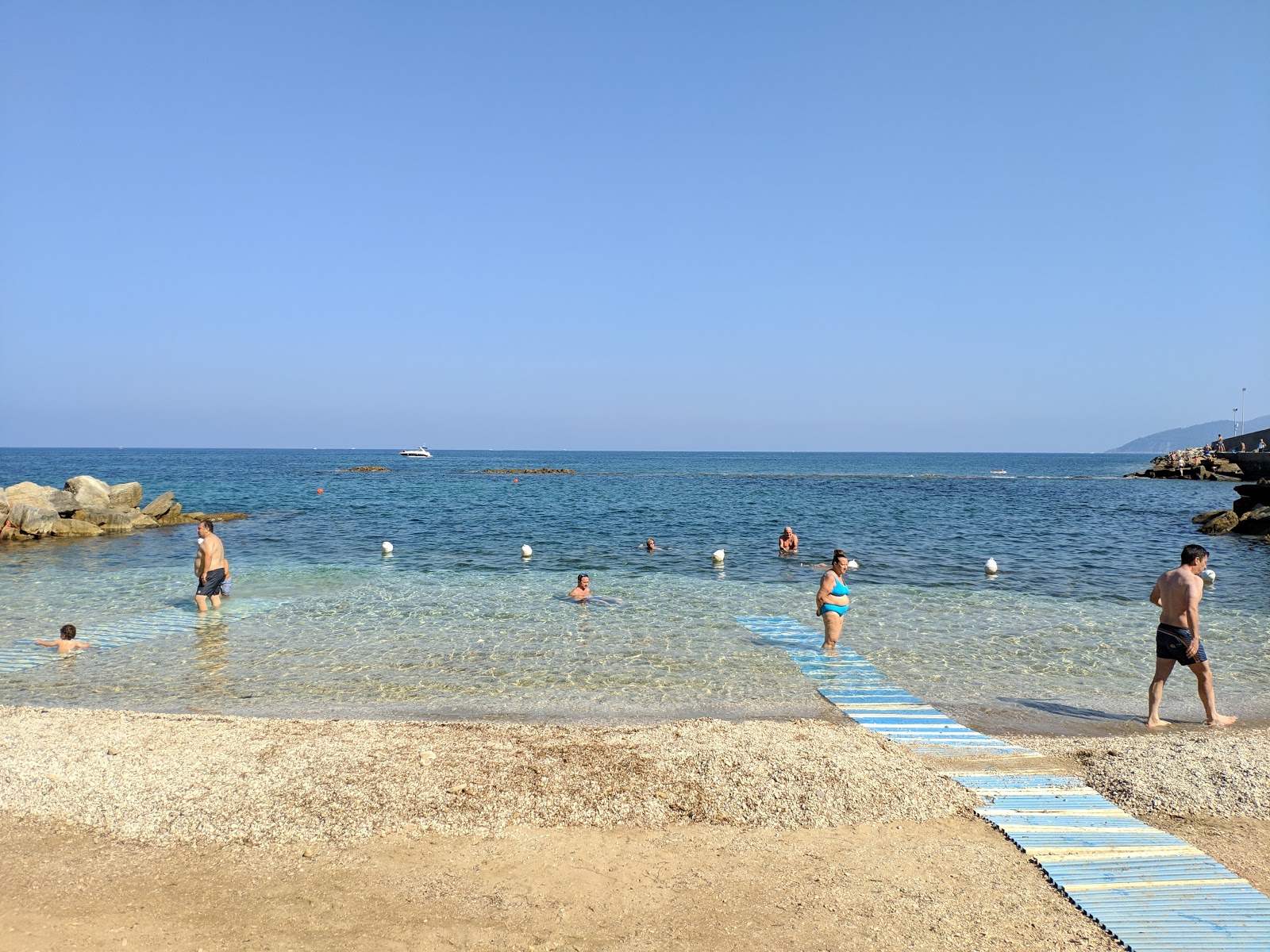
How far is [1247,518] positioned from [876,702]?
30.7 m

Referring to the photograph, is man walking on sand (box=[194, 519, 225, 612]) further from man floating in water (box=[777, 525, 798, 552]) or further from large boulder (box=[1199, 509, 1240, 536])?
large boulder (box=[1199, 509, 1240, 536])

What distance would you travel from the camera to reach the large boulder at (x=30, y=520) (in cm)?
2858

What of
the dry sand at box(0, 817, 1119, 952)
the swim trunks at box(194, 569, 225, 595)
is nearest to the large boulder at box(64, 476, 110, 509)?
the swim trunks at box(194, 569, 225, 595)

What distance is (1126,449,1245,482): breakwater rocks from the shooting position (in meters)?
69.7

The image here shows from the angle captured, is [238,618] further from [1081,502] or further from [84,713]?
[1081,502]

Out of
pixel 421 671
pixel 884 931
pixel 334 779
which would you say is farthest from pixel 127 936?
pixel 421 671

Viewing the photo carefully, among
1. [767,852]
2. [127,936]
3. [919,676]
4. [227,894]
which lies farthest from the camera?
[919,676]

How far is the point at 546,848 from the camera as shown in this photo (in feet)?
20.3

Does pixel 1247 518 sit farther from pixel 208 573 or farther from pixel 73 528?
pixel 73 528

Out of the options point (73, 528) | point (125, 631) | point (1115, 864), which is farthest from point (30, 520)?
point (1115, 864)

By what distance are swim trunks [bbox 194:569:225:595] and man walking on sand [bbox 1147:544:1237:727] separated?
55.2 ft

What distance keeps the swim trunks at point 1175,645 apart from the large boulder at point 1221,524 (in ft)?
91.1

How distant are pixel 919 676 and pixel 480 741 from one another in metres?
6.89

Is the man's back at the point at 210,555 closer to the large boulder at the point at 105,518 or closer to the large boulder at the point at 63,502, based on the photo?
the large boulder at the point at 105,518
